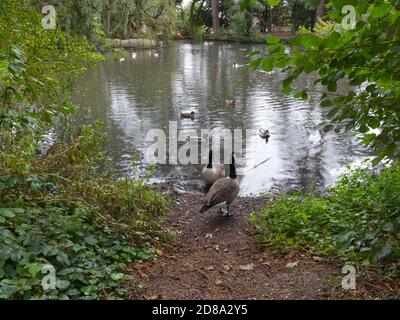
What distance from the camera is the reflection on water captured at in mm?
10789

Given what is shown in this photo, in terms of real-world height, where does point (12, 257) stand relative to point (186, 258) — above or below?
above

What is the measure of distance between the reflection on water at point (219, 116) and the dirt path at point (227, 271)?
3.40 m

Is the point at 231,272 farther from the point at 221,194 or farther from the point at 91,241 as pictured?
the point at 221,194

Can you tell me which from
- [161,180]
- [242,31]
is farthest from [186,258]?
[242,31]

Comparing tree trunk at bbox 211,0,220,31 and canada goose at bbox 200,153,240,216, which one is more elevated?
tree trunk at bbox 211,0,220,31

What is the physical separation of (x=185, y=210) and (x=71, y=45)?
153 inches

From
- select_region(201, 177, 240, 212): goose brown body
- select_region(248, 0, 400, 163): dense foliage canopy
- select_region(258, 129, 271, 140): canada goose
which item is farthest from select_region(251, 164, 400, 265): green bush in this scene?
select_region(258, 129, 271, 140): canada goose

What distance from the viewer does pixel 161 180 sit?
10305mm

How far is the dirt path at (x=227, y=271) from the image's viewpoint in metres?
4.39

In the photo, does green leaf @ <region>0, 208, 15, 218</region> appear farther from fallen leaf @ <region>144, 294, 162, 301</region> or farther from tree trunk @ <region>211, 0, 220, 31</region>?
tree trunk @ <region>211, 0, 220, 31</region>

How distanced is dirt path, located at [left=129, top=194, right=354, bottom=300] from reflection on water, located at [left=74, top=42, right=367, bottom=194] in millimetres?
3400

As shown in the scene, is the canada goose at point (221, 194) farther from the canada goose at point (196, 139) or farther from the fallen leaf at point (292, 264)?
the canada goose at point (196, 139)
